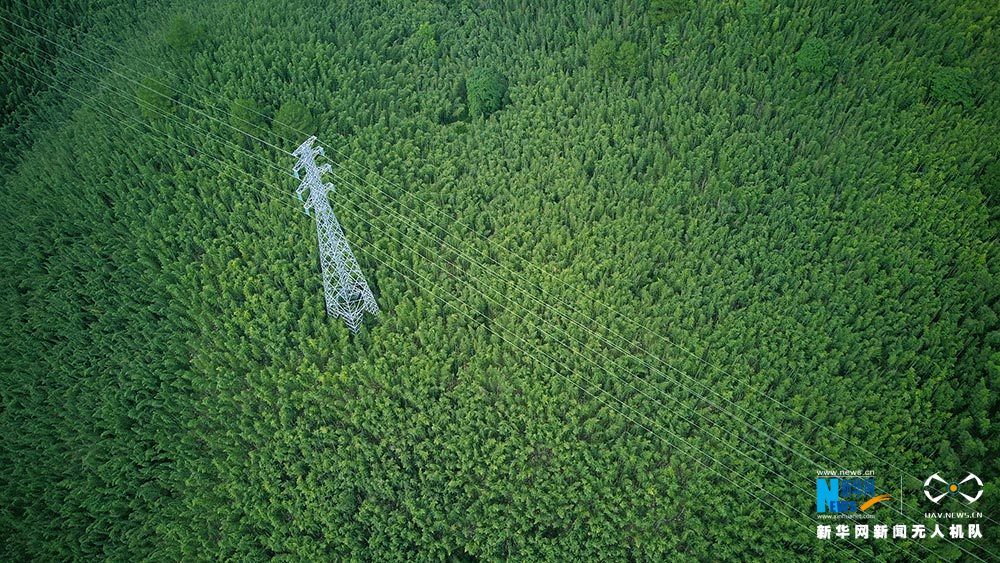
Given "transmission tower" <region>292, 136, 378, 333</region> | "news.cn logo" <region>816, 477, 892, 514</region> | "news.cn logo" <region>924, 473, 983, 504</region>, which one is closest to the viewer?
"news.cn logo" <region>924, 473, 983, 504</region>

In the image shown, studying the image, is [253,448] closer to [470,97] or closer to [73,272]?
[73,272]

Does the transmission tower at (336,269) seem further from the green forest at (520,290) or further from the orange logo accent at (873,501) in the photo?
the orange logo accent at (873,501)

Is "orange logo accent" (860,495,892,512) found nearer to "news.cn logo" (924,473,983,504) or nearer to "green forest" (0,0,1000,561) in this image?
"green forest" (0,0,1000,561)

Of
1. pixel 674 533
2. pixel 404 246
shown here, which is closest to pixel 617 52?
pixel 404 246

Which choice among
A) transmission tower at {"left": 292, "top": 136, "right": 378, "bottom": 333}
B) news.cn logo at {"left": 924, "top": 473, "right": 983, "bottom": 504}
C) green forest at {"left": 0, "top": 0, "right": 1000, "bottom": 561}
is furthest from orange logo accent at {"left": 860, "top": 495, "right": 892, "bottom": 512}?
transmission tower at {"left": 292, "top": 136, "right": 378, "bottom": 333}

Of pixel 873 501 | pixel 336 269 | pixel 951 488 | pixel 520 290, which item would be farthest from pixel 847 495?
pixel 336 269
